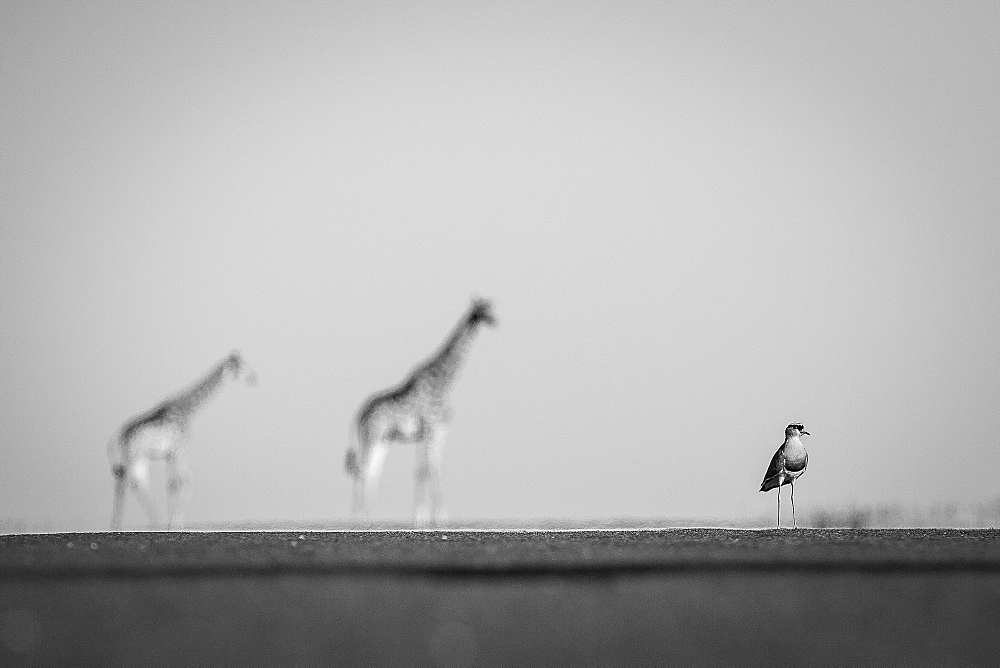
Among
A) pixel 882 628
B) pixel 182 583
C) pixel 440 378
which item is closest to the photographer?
pixel 882 628

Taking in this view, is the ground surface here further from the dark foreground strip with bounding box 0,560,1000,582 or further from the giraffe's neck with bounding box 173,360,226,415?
the giraffe's neck with bounding box 173,360,226,415

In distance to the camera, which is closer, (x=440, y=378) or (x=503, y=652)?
(x=503, y=652)

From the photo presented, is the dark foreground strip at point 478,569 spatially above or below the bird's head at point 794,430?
below

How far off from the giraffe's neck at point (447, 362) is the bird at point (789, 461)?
11.7ft

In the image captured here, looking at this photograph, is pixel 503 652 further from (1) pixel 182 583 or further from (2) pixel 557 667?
Result: (1) pixel 182 583

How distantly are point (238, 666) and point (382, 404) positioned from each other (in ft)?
30.9

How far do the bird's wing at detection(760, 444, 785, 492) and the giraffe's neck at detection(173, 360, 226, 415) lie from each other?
20.6 ft

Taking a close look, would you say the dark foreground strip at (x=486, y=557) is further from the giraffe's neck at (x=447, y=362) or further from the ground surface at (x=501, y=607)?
the giraffe's neck at (x=447, y=362)

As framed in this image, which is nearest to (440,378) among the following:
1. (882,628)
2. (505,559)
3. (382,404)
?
(382,404)

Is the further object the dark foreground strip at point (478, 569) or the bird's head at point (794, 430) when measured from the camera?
the bird's head at point (794, 430)

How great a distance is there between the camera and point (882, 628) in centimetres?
322

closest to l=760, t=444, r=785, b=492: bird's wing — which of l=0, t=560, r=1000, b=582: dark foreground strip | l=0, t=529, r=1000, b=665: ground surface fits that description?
l=0, t=529, r=1000, b=665: ground surface

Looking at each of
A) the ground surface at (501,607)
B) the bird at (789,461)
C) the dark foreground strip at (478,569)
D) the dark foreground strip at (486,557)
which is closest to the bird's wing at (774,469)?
the bird at (789,461)

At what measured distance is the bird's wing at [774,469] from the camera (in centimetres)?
912
